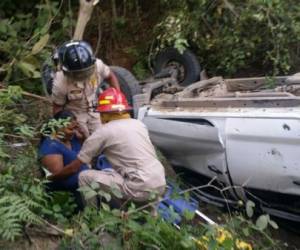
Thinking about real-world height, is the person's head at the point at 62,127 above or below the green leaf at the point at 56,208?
above

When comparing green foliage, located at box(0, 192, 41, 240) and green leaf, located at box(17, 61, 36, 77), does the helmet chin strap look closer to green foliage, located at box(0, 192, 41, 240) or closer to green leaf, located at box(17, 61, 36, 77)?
green foliage, located at box(0, 192, 41, 240)

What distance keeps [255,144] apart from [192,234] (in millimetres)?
869

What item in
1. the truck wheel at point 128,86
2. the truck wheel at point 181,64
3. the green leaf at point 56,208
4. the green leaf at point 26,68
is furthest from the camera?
the truck wheel at point 181,64

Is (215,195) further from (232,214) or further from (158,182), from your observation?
(158,182)

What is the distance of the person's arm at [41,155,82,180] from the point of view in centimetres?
470

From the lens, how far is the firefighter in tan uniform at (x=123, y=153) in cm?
446

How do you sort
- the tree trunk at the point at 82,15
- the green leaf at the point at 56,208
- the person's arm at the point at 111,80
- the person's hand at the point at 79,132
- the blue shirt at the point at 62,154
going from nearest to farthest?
1. the green leaf at the point at 56,208
2. the blue shirt at the point at 62,154
3. the person's hand at the point at 79,132
4. the person's arm at the point at 111,80
5. the tree trunk at the point at 82,15

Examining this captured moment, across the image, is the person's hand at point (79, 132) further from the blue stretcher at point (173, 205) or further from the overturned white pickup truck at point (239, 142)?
the overturned white pickup truck at point (239, 142)

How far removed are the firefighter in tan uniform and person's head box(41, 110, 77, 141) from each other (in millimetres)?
260

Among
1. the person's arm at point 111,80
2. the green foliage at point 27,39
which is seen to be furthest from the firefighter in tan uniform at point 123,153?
the green foliage at point 27,39

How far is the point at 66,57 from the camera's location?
5.13 metres

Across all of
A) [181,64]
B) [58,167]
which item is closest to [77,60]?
[58,167]

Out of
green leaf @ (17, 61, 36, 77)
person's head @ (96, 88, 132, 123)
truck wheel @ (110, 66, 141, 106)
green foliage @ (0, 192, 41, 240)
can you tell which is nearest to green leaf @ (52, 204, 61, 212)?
green foliage @ (0, 192, 41, 240)

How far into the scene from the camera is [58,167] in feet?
16.1
